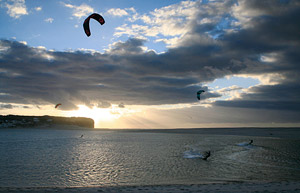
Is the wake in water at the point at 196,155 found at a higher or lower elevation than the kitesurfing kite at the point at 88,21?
lower

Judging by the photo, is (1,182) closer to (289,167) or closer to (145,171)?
(145,171)

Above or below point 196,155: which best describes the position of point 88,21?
above

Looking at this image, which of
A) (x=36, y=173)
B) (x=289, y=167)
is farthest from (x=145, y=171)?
(x=289, y=167)

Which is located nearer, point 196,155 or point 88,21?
point 88,21

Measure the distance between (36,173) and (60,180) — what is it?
4.18 m

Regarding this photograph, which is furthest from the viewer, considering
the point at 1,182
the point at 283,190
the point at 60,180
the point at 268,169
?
the point at 268,169

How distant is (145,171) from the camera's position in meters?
24.3

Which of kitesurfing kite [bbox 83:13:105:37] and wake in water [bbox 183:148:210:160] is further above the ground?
kitesurfing kite [bbox 83:13:105:37]

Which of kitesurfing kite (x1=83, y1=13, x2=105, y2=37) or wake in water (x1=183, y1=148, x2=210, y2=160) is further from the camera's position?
wake in water (x1=183, y1=148, x2=210, y2=160)

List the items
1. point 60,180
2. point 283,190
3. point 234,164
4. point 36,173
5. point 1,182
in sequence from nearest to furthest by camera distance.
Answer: point 283,190 < point 1,182 < point 60,180 < point 36,173 < point 234,164

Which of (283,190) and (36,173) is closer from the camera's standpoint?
(283,190)

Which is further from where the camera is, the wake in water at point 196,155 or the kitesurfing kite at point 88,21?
the wake in water at point 196,155

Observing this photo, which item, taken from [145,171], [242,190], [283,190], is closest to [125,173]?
[145,171]

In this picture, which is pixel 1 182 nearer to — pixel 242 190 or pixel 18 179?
pixel 18 179
